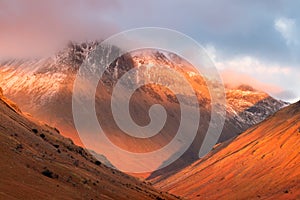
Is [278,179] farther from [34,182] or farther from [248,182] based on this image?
[34,182]

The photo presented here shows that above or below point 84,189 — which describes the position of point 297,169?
above

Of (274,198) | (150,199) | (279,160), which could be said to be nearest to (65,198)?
(150,199)

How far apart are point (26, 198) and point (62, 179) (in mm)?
17312

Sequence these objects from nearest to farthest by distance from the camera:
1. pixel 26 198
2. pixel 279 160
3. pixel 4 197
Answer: pixel 4 197 < pixel 26 198 < pixel 279 160

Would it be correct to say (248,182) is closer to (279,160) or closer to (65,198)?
(279,160)

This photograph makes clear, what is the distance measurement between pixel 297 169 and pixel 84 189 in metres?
141

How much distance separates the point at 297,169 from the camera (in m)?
180

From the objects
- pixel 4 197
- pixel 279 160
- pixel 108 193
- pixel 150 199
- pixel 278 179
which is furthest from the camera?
pixel 279 160

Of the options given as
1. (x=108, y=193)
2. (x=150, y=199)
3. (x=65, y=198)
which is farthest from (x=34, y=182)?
(x=150, y=199)

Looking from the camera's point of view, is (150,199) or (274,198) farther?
(274,198)

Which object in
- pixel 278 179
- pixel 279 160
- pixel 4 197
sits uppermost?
pixel 279 160

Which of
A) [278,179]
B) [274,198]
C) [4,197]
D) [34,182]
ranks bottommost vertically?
[4,197]

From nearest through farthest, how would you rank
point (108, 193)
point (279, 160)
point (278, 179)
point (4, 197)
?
point (4, 197)
point (108, 193)
point (278, 179)
point (279, 160)

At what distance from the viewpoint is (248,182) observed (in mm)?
189500
